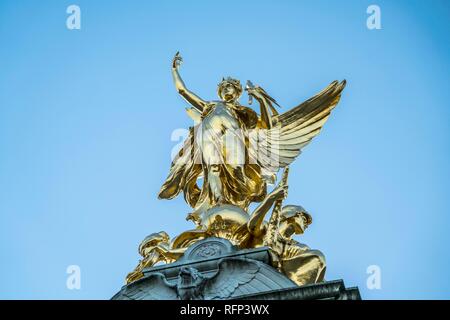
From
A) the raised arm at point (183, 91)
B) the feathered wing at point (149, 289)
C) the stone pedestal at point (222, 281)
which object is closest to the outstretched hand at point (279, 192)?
the stone pedestal at point (222, 281)

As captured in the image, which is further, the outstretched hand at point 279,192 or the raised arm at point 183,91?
the raised arm at point 183,91

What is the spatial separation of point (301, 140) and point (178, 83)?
3099mm

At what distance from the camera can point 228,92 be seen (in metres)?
26.7

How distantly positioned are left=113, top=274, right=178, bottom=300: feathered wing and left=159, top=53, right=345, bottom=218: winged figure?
285 centimetres

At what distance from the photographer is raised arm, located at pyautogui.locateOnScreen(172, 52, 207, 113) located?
1059 inches

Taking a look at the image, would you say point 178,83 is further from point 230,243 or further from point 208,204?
point 230,243

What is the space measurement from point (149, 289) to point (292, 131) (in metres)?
5.15

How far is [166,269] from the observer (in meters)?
23.0

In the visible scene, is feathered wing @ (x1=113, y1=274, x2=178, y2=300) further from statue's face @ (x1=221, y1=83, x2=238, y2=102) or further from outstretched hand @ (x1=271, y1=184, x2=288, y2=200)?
statue's face @ (x1=221, y1=83, x2=238, y2=102)

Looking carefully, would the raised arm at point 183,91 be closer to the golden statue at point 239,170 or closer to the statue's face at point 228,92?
the golden statue at point 239,170

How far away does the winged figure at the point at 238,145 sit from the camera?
999 inches

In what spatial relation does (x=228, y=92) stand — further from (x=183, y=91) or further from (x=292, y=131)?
(x=292, y=131)

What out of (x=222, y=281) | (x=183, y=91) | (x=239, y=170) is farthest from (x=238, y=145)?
(x=222, y=281)
